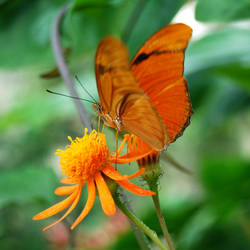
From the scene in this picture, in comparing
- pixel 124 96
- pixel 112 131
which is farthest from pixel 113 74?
pixel 112 131

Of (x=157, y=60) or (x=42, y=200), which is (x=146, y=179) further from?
(x=42, y=200)

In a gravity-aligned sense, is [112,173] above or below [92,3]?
below

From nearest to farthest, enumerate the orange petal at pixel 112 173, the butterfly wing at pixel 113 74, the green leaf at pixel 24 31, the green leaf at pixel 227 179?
1. the butterfly wing at pixel 113 74
2. the orange petal at pixel 112 173
3. the green leaf at pixel 227 179
4. the green leaf at pixel 24 31

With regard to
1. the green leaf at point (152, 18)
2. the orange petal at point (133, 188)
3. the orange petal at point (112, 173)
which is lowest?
the orange petal at point (133, 188)

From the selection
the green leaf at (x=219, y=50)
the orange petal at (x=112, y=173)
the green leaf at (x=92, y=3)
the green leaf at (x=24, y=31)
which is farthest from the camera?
the green leaf at (x=24, y=31)

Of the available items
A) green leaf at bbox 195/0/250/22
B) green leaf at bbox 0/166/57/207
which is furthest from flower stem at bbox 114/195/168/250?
green leaf at bbox 195/0/250/22

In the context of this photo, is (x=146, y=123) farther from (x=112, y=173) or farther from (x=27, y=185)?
(x=27, y=185)

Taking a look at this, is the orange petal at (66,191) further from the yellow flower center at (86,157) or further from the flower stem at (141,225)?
the flower stem at (141,225)

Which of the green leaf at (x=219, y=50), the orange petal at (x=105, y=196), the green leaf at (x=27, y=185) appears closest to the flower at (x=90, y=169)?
the orange petal at (x=105, y=196)
